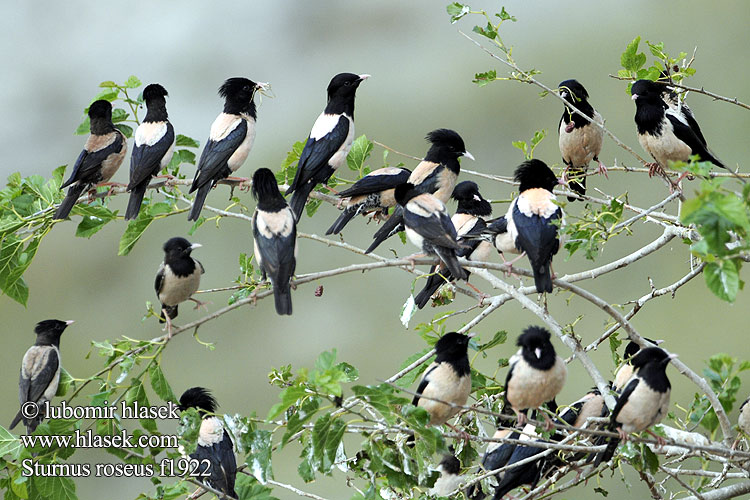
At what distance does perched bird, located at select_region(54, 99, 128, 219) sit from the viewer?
5105 mm

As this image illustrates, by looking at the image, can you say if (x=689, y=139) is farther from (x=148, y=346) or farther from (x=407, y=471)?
(x=148, y=346)

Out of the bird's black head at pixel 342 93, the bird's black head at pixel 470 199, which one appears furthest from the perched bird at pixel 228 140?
the bird's black head at pixel 470 199

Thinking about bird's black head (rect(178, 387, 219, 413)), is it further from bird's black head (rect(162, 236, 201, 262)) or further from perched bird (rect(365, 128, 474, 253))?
perched bird (rect(365, 128, 474, 253))

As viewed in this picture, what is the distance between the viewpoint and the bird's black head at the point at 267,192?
412cm

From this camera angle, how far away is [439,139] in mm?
5098

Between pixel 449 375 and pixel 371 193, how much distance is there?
1649 millimetres

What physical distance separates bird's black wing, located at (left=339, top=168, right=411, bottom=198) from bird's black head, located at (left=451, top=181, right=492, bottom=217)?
635mm

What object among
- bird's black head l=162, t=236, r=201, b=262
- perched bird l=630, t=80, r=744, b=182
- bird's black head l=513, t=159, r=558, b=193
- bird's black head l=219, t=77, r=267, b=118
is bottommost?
bird's black head l=513, t=159, r=558, b=193

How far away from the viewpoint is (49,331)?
5789 millimetres

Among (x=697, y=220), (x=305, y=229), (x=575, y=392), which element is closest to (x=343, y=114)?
(x=697, y=220)

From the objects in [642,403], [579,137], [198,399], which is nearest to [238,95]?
[198,399]

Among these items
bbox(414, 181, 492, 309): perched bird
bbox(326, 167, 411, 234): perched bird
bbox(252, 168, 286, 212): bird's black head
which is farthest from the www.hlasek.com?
bbox(414, 181, 492, 309): perched bird

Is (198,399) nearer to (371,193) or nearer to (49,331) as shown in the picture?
(49,331)

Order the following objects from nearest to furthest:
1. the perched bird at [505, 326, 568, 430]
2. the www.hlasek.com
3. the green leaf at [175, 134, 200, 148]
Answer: the perched bird at [505, 326, 568, 430] < the www.hlasek.com < the green leaf at [175, 134, 200, 148]
